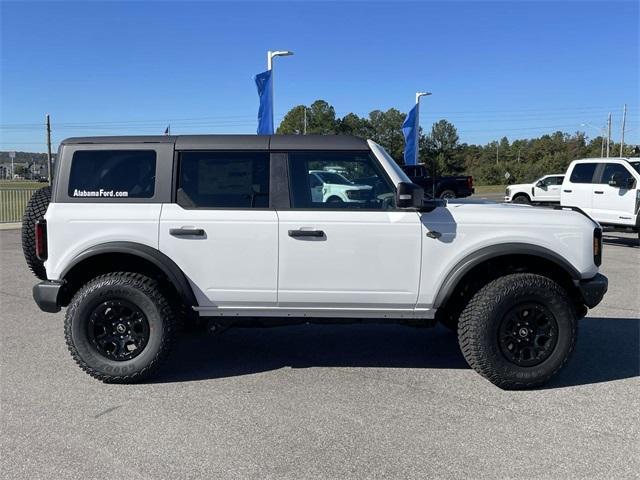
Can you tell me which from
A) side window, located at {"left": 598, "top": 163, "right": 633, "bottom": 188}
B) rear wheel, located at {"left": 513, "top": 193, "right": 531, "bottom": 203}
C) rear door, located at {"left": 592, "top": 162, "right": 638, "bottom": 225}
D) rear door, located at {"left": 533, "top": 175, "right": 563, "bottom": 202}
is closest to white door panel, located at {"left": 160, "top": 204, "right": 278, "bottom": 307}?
rear door, located at {"left": 592, "top": 162, "right": 638, "bottom": 225}

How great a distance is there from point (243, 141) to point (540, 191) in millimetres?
19997

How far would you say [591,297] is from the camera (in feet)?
14.3

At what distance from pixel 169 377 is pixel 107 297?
2.75 feet

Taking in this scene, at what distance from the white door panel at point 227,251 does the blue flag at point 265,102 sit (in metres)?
12.8

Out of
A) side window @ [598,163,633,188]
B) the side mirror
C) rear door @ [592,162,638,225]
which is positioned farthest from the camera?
side window @ [598,163,633,188]

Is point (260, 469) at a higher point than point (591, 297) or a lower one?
lower

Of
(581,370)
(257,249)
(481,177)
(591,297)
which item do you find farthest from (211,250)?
(481,177)

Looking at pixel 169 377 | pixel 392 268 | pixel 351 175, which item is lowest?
pixel 169 377

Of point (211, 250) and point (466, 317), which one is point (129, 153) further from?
point (466, 317)

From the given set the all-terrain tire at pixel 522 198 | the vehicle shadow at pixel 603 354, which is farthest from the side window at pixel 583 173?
the all-terrain tire at pixel 522 198

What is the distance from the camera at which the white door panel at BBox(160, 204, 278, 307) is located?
4.38 meters

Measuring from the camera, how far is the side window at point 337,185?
14.6 ft

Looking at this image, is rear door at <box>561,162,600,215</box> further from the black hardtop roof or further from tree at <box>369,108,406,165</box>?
tree at <box>369,108,406,165</box>

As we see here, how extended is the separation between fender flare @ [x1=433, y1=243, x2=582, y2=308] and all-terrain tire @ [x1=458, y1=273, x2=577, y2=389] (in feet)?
0.59
